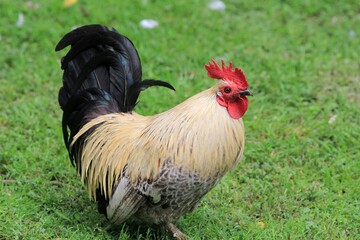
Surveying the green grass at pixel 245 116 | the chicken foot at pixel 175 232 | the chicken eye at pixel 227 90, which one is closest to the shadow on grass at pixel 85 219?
the green grass at pixel 245 116

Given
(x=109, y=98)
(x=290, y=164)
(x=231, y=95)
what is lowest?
(x=290, y=164)

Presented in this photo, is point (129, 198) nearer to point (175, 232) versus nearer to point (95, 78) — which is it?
point (175, 232)

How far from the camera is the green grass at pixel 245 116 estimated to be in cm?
472

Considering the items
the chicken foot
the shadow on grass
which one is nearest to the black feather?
the shadow on grass

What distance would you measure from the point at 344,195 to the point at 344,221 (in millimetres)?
339

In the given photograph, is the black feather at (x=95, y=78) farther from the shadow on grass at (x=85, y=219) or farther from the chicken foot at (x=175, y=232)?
the chicken foot at (x=175, y=232)

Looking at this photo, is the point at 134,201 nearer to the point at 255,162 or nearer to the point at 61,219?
the point at 61,219

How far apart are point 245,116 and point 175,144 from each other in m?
2.15

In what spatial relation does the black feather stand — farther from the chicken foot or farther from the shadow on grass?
the chicken foot

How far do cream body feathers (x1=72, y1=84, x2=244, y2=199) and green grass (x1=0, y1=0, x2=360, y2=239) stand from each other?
0.60 meters

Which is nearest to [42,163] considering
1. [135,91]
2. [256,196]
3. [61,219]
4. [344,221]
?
[61,219]

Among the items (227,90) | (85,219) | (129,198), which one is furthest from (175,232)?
(227,90)

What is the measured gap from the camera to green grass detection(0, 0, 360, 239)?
4723mm

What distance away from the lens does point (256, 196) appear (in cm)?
505
